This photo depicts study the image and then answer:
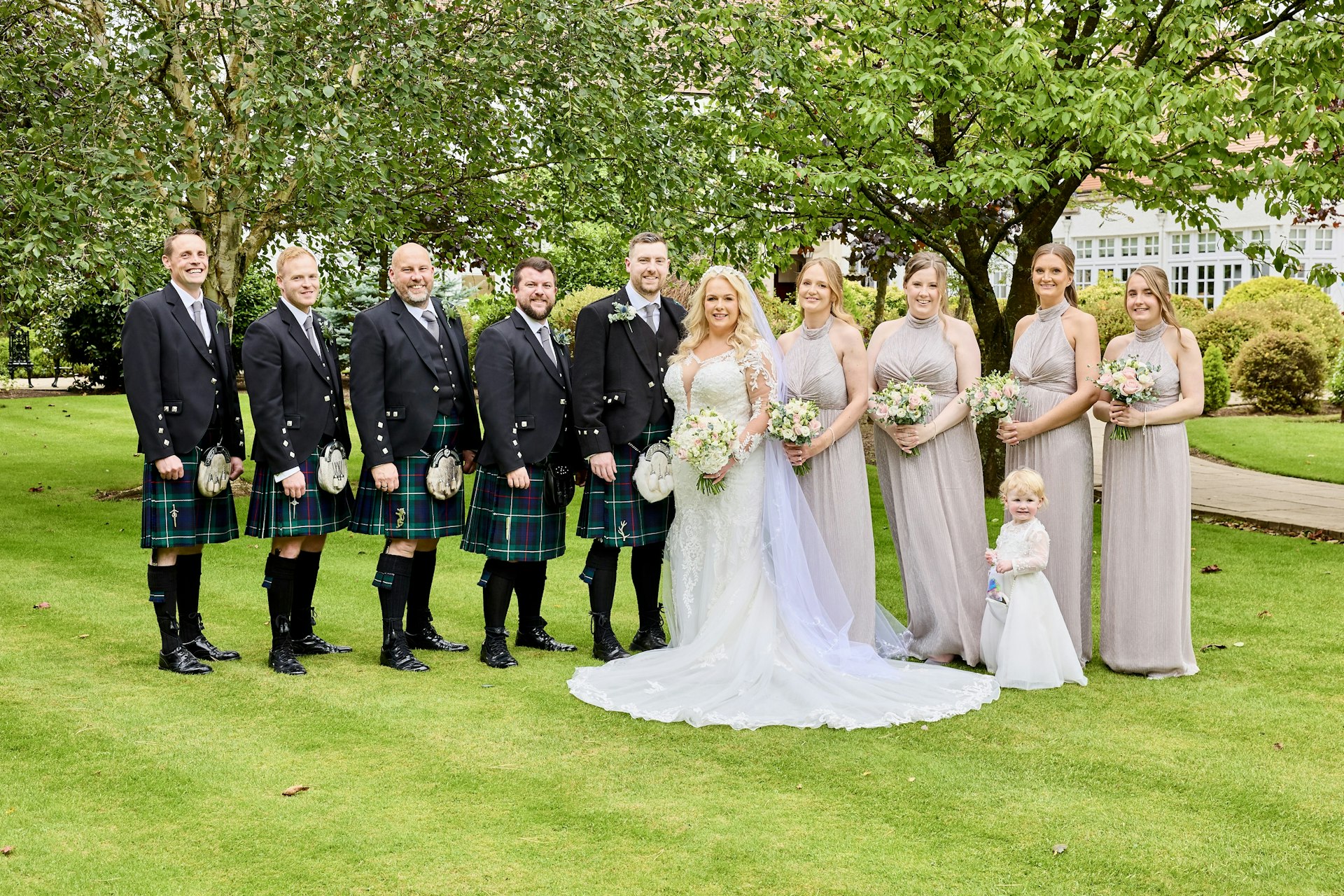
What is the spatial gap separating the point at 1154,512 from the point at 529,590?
3.43 metres

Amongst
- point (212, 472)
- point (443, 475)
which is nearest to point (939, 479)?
point (443, 475)

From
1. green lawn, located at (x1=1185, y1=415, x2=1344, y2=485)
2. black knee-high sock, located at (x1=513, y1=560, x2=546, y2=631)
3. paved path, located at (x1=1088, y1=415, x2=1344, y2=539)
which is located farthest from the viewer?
green lawn, located at (x1=1185, y1=415, x2=1344, y2=485)

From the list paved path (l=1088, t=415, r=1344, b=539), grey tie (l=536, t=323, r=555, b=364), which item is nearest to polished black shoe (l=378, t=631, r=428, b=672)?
grey tie (l=536, t=323, r=555, b=364)

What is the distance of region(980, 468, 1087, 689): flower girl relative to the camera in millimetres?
6324

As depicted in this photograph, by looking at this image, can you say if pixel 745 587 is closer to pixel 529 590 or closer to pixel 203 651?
pixel 529 590

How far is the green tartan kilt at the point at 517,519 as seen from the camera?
6699mm

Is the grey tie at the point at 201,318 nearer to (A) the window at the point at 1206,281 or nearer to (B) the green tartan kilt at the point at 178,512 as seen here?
(B) the green tartan kilt at the point at 178,512

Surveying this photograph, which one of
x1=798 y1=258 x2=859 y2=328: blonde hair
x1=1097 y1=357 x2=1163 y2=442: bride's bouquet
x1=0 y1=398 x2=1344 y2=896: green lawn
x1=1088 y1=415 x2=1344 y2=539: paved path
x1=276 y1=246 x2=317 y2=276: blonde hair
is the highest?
x1=276 y1=246 x2=317 y2=276: blonde hair

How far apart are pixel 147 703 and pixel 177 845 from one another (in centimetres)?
185

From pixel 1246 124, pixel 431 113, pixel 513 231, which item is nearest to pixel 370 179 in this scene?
pixel 431 113

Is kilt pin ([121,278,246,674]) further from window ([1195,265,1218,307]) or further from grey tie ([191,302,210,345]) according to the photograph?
window ([1195,265,1218,307])

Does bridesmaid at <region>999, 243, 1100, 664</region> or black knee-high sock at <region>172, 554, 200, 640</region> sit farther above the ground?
bridesmaid at <region>999, 243, 1100, 664</region>

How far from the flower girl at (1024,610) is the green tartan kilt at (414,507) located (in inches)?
112

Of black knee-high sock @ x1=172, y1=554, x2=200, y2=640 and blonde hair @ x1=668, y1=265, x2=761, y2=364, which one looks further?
black knee-high sock @ x1=172, y1=554, x2=200, y2=640
